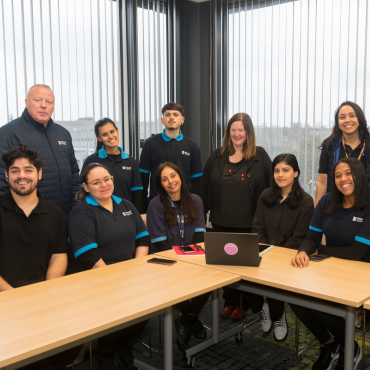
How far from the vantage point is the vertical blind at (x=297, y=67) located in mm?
4117

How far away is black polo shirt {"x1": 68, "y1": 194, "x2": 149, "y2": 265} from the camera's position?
2623 millimetres

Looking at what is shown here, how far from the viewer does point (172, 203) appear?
3105 mm

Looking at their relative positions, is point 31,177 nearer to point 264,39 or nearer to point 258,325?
point 258,325

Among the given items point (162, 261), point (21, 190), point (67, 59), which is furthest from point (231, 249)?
point (67, 59)

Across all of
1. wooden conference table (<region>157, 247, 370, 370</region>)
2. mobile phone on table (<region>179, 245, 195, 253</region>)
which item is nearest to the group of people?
wooden conference table (<region>157, 247, 370, 370</region>)

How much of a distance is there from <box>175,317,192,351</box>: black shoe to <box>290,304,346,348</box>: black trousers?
73cm

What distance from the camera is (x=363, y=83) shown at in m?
4.04

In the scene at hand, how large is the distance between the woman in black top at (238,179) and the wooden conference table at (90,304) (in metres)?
1.05

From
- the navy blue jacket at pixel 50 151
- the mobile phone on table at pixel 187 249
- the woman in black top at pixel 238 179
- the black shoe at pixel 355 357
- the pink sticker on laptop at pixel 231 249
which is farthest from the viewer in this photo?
the woman in black top at pixel 238 179

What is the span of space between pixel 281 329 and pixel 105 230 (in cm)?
142

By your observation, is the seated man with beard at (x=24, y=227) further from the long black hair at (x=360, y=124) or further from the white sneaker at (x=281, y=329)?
the long black hair at (x=360, y=124)

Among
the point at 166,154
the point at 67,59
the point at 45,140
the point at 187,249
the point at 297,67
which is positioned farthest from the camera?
the point at 297,67

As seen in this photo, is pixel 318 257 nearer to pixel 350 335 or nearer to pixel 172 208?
pixel 350 335

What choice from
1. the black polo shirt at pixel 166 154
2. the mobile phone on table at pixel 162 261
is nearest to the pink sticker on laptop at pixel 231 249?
the mobile phone on table at pixel 162 261
